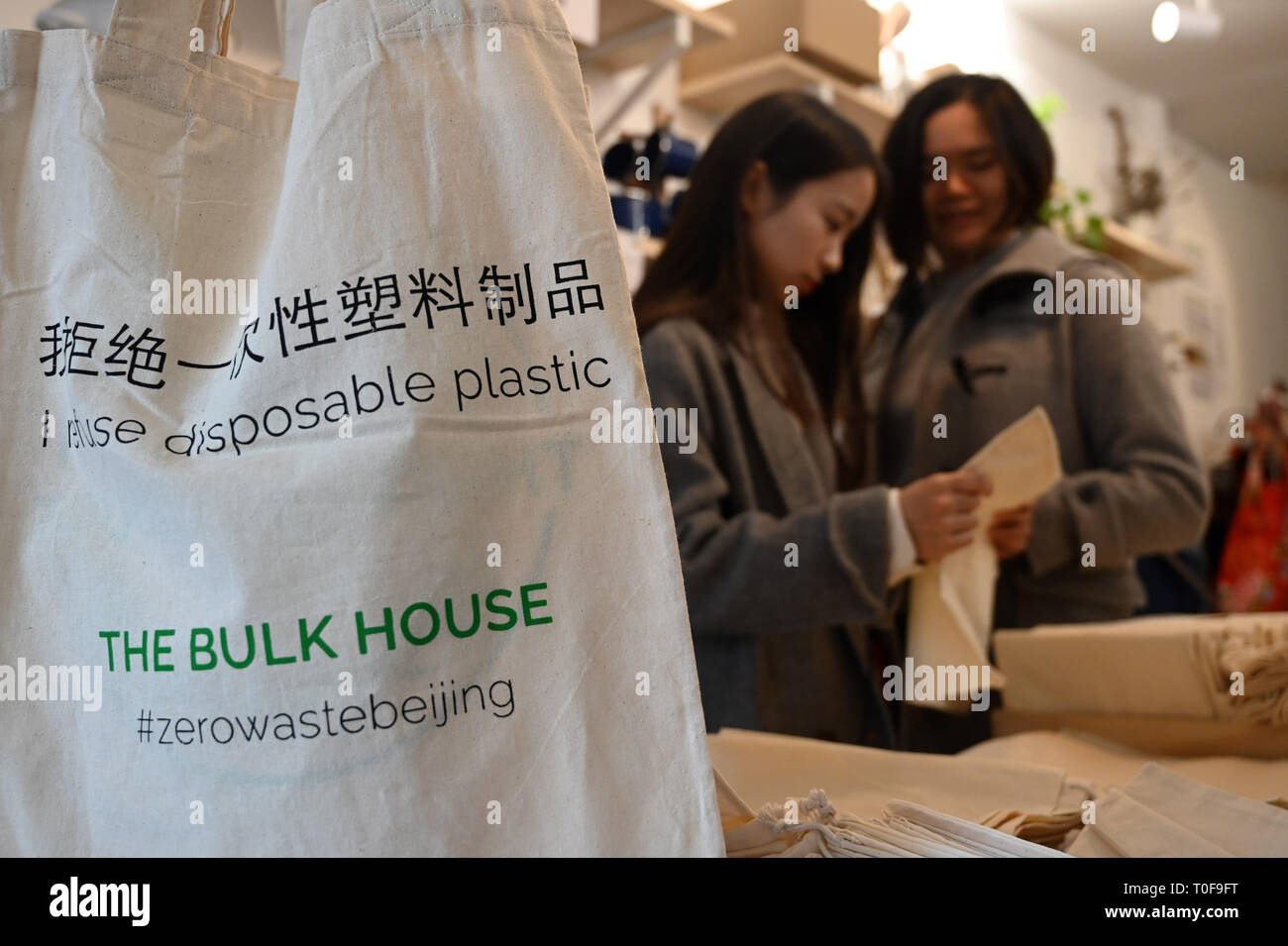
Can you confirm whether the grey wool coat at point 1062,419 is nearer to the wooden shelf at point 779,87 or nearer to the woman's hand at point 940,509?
the woman's hand at point 940,509

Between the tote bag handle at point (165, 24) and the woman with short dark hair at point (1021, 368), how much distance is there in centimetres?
86

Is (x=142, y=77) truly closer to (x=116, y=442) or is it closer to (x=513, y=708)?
(x=116, y=442)

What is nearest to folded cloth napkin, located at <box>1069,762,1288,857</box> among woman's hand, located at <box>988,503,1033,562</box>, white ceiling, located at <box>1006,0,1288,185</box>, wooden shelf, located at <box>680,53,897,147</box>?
woman's hand, located at <box>988,503,1033,562</box>

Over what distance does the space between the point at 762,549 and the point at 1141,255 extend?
2738mm

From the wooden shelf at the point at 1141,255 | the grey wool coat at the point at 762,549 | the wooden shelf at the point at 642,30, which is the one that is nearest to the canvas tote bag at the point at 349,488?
the grey wool coat at the point at 762,549

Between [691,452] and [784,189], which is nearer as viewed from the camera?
[691,452]

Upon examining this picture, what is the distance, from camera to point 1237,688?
87 cm

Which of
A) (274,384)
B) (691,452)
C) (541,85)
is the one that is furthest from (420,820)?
(691,452)

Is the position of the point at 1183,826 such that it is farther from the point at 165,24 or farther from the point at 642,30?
the point at 642,30

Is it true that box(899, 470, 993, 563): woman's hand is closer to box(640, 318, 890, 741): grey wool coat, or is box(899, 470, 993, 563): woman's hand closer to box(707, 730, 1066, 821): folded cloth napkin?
box(640, 318, 890, 741): grey wool coat

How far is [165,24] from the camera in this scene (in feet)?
1.77

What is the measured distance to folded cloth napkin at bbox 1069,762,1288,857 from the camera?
0.54m

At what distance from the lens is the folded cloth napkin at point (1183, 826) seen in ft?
1.77

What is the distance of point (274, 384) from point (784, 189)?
847mm
